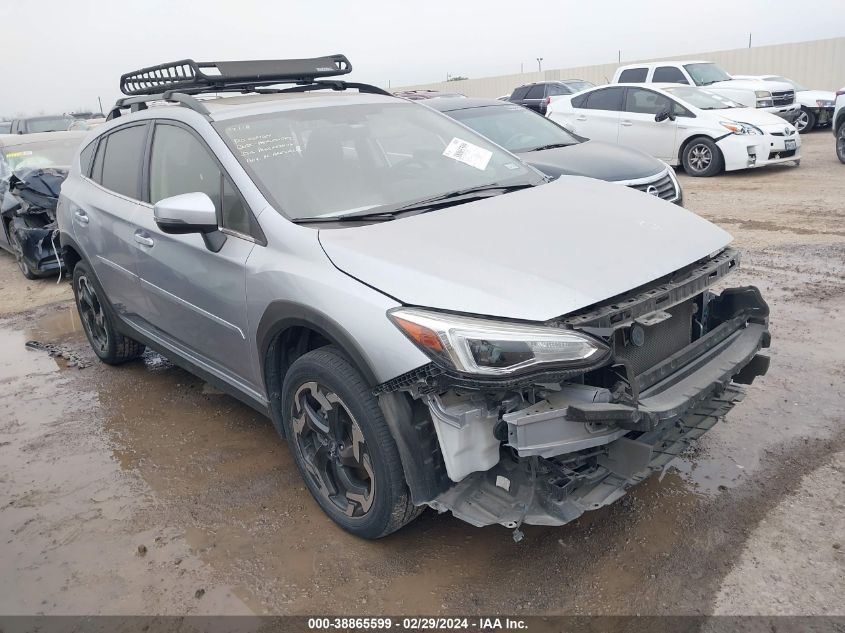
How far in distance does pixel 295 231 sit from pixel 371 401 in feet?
2.78

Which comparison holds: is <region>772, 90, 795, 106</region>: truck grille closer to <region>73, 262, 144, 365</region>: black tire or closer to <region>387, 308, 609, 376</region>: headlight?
<region>73, 262, 144, 365</region>: black tire

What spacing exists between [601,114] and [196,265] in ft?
34.4

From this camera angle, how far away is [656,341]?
2820mm

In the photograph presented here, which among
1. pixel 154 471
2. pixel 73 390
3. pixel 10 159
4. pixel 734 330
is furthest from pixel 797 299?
pixel 10 159

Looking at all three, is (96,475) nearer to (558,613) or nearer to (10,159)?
(558,613)

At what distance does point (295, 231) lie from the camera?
2.99m

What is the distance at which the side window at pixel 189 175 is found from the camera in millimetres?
3299

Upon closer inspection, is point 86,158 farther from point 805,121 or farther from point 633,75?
point 805,121

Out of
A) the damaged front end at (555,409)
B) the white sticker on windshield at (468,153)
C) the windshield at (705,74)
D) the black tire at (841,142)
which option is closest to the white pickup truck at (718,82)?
the windshield at (705,74)

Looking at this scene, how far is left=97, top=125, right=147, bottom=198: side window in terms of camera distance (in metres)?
4.25

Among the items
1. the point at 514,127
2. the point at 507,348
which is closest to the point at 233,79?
the point at 507,348

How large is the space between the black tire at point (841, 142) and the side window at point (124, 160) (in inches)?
447

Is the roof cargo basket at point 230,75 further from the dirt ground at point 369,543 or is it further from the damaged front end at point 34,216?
the damaged front end at point 34,216

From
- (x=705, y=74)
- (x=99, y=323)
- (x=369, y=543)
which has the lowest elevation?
(x=369, y=543)
